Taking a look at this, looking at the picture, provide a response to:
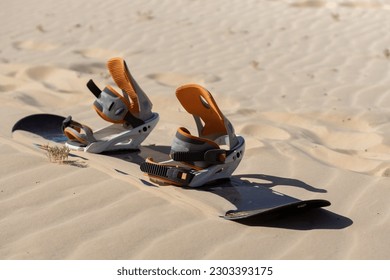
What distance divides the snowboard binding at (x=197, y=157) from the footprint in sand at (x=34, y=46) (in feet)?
20.9

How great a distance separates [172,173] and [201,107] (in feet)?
2.09

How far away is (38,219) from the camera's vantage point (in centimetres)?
447

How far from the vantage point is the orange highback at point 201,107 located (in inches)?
210

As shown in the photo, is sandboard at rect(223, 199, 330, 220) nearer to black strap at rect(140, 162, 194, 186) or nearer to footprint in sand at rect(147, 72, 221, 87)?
black strap at rect(140, 162, 194, 186)

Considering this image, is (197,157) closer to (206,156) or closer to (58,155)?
(206,156)

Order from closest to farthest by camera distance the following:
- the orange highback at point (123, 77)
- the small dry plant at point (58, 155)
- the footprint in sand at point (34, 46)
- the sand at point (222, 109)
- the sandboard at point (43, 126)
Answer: the sand at point (222, 109) → the small dry plant at point (58, 155) → the orange highback at point (123, 77) → the sandboard at point (43, 126) → the footprint in sand at point (34, 46)

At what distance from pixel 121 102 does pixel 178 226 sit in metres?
1.81

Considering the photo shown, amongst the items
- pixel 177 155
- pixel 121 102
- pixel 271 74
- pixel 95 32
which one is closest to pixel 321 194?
pixel 177 155

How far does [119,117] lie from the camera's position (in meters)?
6.01

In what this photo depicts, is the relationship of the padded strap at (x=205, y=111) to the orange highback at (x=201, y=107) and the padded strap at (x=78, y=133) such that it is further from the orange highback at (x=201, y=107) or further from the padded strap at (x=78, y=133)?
the padded strap at (x=78, y=133)

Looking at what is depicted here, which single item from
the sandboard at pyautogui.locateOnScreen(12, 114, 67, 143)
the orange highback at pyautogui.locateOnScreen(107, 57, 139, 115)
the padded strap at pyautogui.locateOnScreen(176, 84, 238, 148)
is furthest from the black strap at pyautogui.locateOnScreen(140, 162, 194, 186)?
the sandboard at pyautogui.locateOnScreen(12, 114, 67, 143)

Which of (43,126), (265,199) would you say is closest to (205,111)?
(265,199)

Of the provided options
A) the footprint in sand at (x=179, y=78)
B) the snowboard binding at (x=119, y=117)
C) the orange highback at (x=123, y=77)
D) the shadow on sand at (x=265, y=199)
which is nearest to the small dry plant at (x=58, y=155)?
the shadow on sand at (x=265, y=199)

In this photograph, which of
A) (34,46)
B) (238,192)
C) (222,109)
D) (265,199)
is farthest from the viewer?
(34,46)
